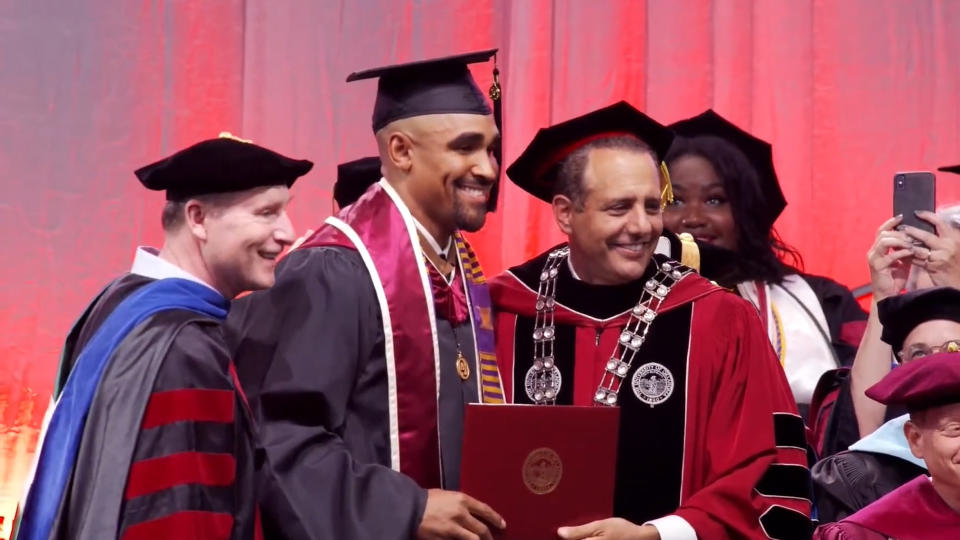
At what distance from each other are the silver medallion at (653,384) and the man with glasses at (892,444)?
30.7 inches

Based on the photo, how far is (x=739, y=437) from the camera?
3359 mm

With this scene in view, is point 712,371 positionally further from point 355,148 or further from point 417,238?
point 355,148

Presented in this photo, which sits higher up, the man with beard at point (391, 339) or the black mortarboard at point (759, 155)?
the black mortarboard at point (759, 155)

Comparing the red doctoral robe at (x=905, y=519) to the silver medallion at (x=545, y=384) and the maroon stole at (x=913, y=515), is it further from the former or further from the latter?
the silver medallion at (x=545, y=384)

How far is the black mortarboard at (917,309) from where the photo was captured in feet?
12.8

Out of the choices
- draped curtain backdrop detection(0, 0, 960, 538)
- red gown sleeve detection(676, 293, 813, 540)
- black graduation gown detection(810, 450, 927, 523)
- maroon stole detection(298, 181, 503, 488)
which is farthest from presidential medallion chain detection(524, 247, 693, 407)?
draped curtain backdrop detection(0, 0, 960, 538)

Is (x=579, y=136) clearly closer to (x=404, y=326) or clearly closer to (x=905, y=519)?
(x=404, y=326)

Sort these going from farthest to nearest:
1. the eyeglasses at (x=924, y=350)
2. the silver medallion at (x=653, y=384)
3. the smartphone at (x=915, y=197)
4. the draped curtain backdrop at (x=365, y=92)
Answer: the draped curtain backdrop at (x=365, y=92) → the smartphone at (x=915, y=197) → the eyeglasses at (x=924, y=350) → the silver medallion at (x=653, y=384)

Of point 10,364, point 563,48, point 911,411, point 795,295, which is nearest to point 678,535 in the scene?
point 911,411

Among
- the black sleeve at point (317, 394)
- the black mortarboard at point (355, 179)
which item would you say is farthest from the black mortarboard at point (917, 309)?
the black mortarboard at point (355, 179)

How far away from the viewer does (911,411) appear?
3494mm

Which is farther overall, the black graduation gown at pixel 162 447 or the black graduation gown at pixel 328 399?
the black graduation gown at pixel 328 399

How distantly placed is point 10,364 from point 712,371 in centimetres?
327

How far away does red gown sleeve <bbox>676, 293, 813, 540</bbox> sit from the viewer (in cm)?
327
